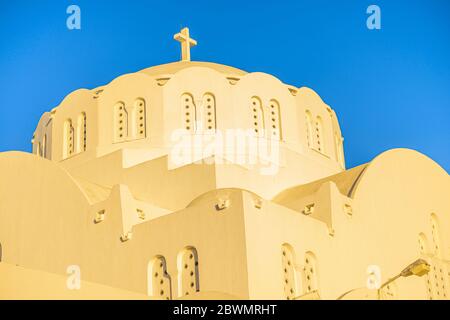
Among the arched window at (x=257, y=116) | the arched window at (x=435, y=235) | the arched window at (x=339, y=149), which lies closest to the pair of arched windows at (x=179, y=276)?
the arched window at (x=257, y=116)

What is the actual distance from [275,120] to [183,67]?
3.39 meters

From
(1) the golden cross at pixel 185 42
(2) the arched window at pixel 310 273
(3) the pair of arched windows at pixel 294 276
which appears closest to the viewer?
(3) the pair of arched windows at pixel 294 276

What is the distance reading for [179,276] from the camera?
18.6 metres

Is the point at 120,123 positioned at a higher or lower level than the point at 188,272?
higher

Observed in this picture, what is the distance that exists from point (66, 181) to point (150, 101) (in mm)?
Answer: 3674

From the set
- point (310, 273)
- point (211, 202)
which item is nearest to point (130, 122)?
point (211, 202)

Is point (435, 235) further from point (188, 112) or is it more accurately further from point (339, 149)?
point (188, 112)

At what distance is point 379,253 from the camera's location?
21.2 meters

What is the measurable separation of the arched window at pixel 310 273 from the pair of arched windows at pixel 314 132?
614cm

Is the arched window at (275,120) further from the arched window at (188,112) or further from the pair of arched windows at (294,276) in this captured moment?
the pair of arched windows at (294,276)

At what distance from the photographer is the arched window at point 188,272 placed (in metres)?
18.4

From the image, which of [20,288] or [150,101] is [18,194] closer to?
[150,101]
